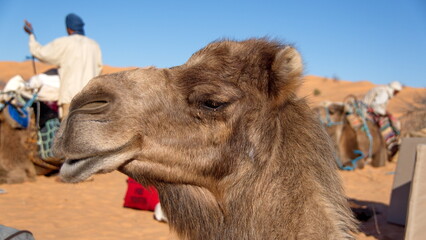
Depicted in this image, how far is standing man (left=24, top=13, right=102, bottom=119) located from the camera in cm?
732

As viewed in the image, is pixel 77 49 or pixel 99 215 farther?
pixel 77 49

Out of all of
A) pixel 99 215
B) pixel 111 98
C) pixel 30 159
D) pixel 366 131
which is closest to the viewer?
pixel 111 98


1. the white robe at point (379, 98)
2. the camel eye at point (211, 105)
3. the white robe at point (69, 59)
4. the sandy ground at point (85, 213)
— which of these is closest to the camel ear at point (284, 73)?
the camel eye at point (211, 105)

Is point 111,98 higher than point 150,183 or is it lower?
higher

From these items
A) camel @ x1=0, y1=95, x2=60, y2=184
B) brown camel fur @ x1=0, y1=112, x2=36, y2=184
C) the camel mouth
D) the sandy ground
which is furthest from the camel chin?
brown camel fur @ x1=0, y1=112, x2=36, y2=184

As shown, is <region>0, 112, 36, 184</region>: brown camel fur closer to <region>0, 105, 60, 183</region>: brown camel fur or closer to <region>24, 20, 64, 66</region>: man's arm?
<region>0, 105, 60, 183</region>: brown camel fur

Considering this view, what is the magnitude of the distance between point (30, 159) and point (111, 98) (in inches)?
274

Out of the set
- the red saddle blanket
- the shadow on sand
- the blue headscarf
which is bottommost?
the shadow on sand

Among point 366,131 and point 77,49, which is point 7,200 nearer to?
point 77,49

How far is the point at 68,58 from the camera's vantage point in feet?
24.0

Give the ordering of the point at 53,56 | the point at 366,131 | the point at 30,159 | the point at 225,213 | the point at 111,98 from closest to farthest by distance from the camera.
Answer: the point at 111,98, the point at 225,213, the point at 53,56, the point at 30,159, the point at 366,131

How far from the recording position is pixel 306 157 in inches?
93.8

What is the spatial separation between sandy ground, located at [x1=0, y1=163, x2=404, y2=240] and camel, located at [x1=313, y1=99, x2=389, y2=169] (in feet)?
8.81

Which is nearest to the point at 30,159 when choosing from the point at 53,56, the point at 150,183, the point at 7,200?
the point at 7,200
